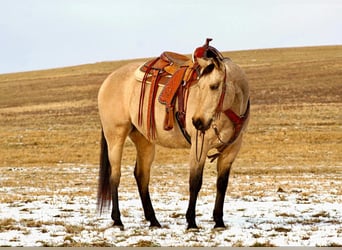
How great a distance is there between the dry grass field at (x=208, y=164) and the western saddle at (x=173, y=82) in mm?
1618

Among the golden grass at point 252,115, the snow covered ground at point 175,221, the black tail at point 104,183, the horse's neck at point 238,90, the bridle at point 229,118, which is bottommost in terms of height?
the golden grass at point 252,115

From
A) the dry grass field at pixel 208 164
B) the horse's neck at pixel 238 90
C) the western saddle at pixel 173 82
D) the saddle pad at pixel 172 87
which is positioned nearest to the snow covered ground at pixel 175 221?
the dry grass field at pixel 208 164

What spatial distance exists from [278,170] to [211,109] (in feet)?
44.6

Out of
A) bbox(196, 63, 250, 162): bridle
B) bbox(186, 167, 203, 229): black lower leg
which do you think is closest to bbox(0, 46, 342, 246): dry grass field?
bbox(186, 167, 203, 229): black lower leg

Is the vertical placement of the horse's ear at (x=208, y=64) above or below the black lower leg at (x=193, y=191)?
above

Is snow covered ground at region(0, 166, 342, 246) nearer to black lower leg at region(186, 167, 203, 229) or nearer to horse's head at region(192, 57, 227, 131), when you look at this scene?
black lower leg at region(186, 167, 203, 229)

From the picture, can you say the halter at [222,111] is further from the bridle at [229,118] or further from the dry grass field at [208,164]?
the dry grass field at [208,164]

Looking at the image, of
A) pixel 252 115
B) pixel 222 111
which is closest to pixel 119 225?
pixel 222 111

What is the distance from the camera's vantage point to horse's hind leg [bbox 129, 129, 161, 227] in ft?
31.3

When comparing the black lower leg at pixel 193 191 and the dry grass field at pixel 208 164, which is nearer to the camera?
the black lower leg at pixel 193 191

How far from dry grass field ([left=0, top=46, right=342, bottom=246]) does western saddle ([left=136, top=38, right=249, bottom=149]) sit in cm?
162

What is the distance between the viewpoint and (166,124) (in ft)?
28.7

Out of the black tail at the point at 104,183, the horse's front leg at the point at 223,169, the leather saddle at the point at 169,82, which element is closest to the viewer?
the leather saddle at the point at 169,82

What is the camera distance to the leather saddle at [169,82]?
8.58 m
